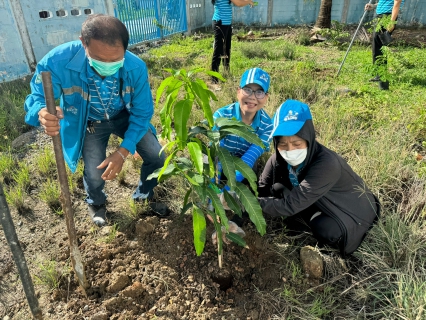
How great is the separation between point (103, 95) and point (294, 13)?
11523 millimetres

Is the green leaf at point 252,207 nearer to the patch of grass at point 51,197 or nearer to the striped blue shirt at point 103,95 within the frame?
the striped blue shirt at point 103,95

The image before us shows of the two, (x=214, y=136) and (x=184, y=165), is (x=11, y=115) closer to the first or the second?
(x=184, y=165)

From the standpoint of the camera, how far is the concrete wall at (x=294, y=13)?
413 inches

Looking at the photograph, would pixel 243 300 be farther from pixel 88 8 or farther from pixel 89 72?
pixel 88 8

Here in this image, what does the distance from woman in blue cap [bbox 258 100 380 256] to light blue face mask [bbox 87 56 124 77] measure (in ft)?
3.40

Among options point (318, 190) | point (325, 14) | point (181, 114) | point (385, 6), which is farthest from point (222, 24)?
point (325, 14)

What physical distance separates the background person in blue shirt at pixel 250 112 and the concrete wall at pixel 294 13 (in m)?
9.19

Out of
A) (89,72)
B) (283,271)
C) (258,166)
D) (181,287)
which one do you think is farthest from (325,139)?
(89,72)

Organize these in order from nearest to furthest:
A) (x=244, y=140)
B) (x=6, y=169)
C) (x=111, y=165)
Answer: (x=111, y=165) < (x=244, y=140) < (x=6, y=169)

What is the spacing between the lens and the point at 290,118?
1.76m

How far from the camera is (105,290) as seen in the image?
1.80m

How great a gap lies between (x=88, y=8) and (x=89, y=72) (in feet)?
18.3

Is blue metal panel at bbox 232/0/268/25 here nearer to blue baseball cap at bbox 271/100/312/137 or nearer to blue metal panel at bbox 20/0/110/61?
blue metal panel at bbox 20/0/110/61

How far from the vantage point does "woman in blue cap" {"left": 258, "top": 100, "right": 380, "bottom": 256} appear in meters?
1.79
